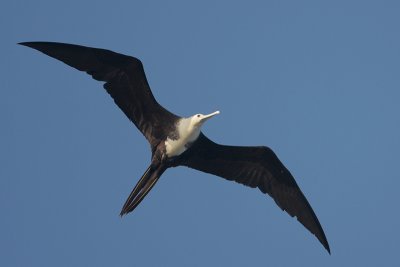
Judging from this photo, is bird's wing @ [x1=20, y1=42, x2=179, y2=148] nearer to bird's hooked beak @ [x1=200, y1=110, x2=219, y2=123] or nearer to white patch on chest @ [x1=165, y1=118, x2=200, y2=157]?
white patch on chest @ [x1=165, y1=118, x2=200, y2=157]

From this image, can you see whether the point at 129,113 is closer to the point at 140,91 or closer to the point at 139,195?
the point at 140,91

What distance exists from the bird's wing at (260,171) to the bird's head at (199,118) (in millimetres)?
392

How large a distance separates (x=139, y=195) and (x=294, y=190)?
6.65 ft

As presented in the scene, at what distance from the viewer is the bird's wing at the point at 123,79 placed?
966 cm

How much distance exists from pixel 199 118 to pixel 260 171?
1.12 m

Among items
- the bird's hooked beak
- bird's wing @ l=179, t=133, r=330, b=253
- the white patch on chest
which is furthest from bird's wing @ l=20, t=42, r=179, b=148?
bird's wing @ l=179, t=133, r=330, b=253

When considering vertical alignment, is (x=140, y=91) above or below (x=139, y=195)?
above

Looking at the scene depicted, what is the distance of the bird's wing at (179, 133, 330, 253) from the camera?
10273mm

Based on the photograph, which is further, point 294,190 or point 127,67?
point 294,190

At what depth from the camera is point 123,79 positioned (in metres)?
9.85

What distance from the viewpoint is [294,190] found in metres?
10.5

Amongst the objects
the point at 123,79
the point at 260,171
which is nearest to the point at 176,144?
the point at 123,79

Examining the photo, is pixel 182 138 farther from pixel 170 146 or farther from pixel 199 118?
pixel 199 118

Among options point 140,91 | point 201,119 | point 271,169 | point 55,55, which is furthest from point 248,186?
point 55,55
